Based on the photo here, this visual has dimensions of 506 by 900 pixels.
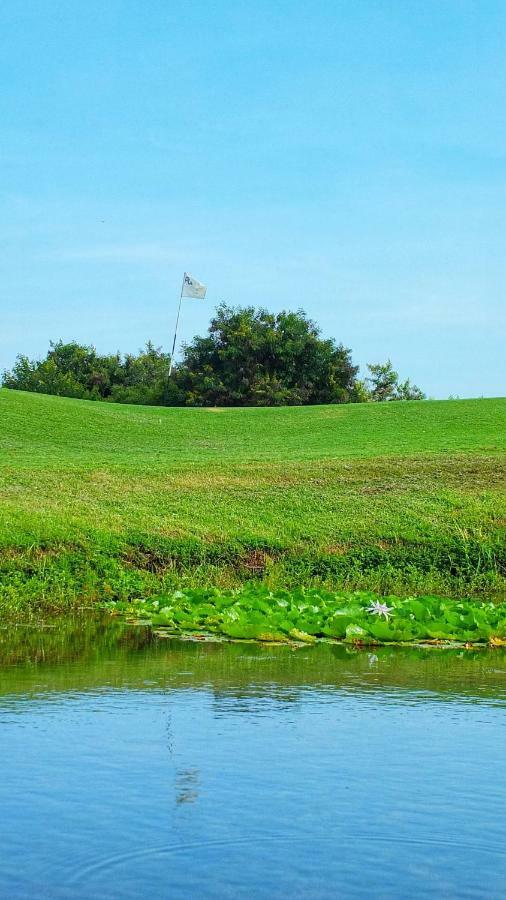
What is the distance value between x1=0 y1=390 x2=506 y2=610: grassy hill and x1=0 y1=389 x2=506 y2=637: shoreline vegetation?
0.03 metres

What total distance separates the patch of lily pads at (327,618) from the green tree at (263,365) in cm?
4645

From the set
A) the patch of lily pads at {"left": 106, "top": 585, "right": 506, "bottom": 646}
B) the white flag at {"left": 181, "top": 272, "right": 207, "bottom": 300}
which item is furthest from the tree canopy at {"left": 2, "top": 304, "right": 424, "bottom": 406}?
the patch of lily pads at {"left": 106, "top": 585, "right": 506, "bottom": 646}

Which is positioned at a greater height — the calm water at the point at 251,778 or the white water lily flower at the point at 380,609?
the white water lily flower at the point at 380,609

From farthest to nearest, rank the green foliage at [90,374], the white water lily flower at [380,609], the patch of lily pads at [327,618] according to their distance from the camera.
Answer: the green foliage at [90,374] → the white water lily flower at [380,609] → the patch of lily pads at [327,618]

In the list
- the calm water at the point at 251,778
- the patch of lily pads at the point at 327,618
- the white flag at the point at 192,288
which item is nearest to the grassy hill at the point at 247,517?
the patch of lily pads at the point at 327,618

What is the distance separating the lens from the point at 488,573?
54.4 feet

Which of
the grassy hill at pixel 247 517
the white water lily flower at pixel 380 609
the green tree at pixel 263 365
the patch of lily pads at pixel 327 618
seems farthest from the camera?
the green tree at pixel 263 365

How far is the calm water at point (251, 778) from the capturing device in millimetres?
4680

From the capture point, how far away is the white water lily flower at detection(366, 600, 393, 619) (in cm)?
1166

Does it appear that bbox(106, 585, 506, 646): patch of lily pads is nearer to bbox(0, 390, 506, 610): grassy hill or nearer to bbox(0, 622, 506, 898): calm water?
bbox(0, 622, 506, 898): calm water

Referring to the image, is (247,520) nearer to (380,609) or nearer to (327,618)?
(380,609)

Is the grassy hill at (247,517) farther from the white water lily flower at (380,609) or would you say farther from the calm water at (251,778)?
the calm water at (251,778)

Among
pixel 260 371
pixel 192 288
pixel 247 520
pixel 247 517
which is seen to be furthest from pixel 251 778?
pixel 260 371

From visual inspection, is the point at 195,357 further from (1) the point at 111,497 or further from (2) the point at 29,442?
(1) the point at 111,497
